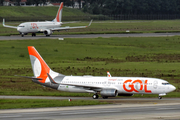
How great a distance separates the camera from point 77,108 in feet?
164

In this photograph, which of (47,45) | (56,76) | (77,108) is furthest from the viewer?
(47,45)

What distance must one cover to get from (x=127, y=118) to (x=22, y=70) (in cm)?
4915

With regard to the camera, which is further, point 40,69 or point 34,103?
point 40,69

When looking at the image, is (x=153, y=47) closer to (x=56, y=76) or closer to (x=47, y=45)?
(x=47, y=45)

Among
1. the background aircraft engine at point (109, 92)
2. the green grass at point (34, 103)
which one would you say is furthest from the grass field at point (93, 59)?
the green grass at point (34, 103)

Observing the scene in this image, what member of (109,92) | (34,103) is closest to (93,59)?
(109,92)

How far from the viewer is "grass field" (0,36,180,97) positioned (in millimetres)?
75375

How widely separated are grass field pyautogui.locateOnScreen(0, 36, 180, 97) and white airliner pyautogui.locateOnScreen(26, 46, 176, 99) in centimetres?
294

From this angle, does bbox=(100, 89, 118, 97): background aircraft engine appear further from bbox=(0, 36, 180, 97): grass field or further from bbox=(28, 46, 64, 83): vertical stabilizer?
bbox=(28, 46, 64, 83): vertical stabilizer

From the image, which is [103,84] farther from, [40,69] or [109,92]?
[40,69]

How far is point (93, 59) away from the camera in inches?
4144

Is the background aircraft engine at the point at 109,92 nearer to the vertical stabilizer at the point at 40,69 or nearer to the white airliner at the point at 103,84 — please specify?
the white airliner at the point at 103,84

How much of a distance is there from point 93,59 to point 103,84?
147 ft

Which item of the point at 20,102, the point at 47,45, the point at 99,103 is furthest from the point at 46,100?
the point at 47,45
